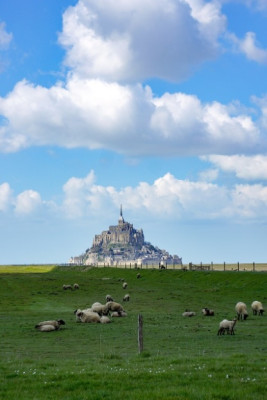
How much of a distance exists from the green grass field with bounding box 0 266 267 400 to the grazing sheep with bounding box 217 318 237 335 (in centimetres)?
57

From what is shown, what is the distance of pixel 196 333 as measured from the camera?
3422 cm

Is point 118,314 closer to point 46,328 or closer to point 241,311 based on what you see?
point 46,328

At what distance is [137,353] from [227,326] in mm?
9421

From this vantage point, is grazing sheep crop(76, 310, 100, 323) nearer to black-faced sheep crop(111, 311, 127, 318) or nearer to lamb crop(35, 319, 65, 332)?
black-faced sheep crop(111, 311, 127, 318)

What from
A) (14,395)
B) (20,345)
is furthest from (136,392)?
(20,345)

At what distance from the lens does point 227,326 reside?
33.4 meters

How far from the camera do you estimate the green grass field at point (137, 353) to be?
1605 cm

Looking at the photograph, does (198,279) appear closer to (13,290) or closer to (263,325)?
(13,290)

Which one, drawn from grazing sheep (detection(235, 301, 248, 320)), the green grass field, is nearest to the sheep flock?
grazing sheep (detection(235, 301, 248, 320))

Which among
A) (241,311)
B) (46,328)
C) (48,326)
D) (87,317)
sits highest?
(241,311)

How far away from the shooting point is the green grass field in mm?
16047

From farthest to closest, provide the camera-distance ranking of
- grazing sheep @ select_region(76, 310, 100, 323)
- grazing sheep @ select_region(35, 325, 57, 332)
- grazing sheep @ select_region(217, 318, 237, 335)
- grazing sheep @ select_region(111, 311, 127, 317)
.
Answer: grazing sheep @ select_region(111, 311, 127, 317), grazing sheep @ select_region(76, 310, 100, 323), grazing sheep @ select_region(35, 325, 57, 332), grazing sheep @ select_region(217, 318, 237, 335)

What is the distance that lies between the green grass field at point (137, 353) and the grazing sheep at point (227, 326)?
1.87 ft

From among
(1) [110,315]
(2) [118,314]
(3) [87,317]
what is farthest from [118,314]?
(3) [87,317]
